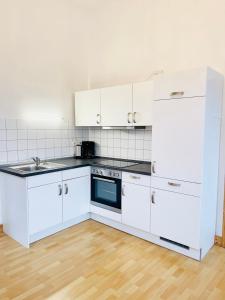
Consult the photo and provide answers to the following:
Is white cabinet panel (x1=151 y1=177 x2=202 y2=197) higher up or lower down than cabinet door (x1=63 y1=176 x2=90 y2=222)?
higher up

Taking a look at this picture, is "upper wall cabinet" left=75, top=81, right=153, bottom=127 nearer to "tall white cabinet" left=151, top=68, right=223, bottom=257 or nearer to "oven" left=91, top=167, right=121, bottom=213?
"tall white cabinet" left=151, top=68, right=223, bottom=257

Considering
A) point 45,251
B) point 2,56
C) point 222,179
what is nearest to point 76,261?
point 45,251

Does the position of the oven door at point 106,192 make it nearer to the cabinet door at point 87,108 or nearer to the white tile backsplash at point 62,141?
the white tile backsplash at point 62,141

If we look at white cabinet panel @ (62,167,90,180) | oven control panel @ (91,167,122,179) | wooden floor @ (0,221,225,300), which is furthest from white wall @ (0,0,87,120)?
wooden floor @ (0,221,225,300)

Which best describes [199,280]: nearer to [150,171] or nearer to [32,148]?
[150,171]

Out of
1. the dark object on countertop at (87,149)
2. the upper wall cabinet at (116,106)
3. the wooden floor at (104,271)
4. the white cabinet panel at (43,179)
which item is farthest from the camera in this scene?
the dark object on countertop at (87,149)

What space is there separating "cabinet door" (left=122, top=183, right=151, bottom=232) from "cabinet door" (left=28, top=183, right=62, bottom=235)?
2.74 feet

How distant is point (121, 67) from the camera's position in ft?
11.6

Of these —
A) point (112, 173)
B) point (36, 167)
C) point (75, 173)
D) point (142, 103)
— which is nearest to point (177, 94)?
point (142, 103)

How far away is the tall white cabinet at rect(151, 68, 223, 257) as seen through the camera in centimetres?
225

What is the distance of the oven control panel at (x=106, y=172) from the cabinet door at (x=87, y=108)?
2.27 ft

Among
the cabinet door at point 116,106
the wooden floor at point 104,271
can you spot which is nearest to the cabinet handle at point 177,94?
the cabinet door at point 116,106

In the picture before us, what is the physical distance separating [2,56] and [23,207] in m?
1.87

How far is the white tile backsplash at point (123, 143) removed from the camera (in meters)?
3.29
